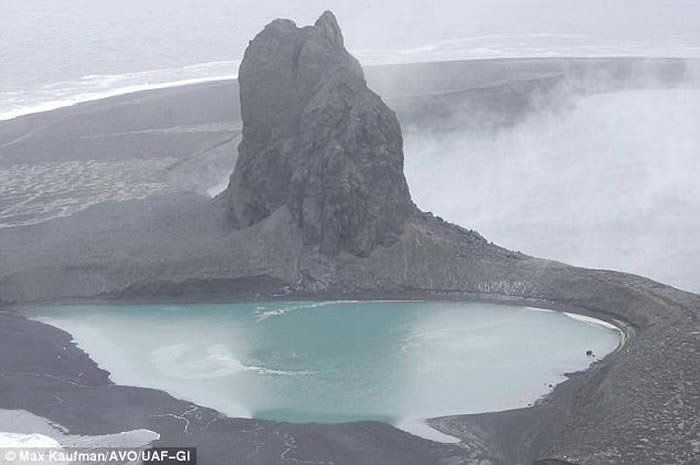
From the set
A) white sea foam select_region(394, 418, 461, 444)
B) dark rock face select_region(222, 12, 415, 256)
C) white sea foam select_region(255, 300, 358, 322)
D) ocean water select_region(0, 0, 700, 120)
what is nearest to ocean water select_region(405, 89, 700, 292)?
dark rock face select_region(222, 12, 415, 256)

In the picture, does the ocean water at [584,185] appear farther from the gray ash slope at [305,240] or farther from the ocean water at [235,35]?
the ocean water at [235,35]

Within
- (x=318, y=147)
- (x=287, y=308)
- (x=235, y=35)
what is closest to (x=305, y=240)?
(x=287, y=308)

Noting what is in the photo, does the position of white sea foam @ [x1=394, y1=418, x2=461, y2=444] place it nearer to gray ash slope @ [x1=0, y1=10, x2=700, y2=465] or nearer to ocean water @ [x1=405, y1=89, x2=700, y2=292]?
gray ash slope @ [x1=0, y1=10, x2=700, y2=465]

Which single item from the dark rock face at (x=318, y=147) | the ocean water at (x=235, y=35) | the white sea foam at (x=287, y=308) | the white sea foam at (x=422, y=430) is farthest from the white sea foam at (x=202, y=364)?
the ocean water at (x=235, y=35)

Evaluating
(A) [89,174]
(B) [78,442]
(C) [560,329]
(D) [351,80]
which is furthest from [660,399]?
(A) [89,174]

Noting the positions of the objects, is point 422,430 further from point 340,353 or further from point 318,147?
point 318,147

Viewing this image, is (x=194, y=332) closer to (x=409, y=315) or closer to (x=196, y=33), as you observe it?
(x=409, y=315)

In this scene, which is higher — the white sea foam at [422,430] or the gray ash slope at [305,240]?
the gray ash slope at [305,240]
